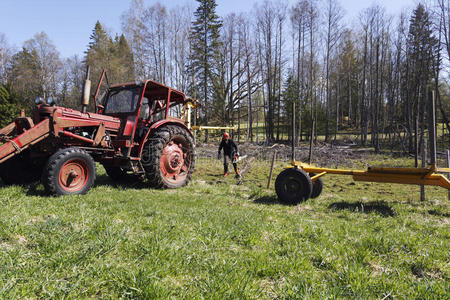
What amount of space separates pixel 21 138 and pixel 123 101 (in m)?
2.52

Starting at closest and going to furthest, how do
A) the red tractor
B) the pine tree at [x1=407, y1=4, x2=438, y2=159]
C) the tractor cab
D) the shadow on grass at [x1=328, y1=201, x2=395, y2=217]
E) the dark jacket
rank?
the red tractor
the shadow on grass at [x1=328, y1=201, x2=395, y2=217]
the tractor cab
the dark jacket
the pine tree at [x1=407, y1=4, x2=438, y2=159]

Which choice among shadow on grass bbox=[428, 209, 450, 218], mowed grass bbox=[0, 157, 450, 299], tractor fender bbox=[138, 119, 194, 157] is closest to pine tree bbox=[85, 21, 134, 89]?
tractor fender bbox=[138, 119, 194, 157]

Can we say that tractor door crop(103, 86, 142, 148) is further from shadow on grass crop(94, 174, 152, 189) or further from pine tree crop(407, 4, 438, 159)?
pine tree crop(407, 4, 438, 159)

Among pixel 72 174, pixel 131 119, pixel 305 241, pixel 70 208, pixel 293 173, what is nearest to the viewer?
pixel 305 241

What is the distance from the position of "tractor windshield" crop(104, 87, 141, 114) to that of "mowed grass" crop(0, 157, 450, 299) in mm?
2558

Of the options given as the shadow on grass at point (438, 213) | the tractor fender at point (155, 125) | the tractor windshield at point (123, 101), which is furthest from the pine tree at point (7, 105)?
the shadow on grass at point (438, 213)

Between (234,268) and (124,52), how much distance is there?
108 feet

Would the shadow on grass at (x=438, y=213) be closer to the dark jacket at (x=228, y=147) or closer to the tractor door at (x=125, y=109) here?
the dark jacket at (x=228, y=147)

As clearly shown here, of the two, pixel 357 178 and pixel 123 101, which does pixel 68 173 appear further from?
pixel 357 178

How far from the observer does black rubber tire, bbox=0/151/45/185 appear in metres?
5.27

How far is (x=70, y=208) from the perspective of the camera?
3.84 metres

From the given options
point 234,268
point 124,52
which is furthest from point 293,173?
point 124,52

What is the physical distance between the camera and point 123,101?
653 centimetres

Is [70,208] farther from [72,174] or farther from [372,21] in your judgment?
[372,21]
